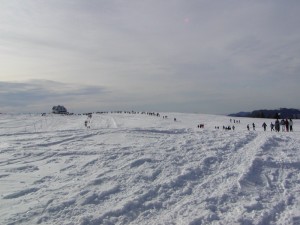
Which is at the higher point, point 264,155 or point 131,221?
point 264,155

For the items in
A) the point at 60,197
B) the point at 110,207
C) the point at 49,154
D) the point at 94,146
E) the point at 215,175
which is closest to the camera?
the point at 110,207

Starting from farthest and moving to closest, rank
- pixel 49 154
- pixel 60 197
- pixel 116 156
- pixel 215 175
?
1. pixel 49 154
2. pixel 116 156
3. pixel 215 175
4. pixel 60 197

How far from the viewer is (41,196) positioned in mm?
10789

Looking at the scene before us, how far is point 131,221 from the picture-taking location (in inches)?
358

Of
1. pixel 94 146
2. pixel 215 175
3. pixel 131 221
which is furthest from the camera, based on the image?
pixel 94 146

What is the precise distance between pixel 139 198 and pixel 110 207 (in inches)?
34.2

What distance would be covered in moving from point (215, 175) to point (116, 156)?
479cm

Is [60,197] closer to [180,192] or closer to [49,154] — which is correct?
[180,192]

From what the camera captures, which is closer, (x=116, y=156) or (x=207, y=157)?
(x=207, y=157)

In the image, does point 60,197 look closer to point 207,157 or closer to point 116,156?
point 116,156

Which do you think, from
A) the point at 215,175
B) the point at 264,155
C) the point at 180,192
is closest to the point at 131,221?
the point at 180,192

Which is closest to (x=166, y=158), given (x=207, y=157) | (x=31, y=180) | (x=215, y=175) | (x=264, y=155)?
(x=207, y=157)

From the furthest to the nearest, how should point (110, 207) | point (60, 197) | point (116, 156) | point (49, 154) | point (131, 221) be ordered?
point (49, 154), point (116, 156), point (60, 197), point (110, 207), point (131, 221)

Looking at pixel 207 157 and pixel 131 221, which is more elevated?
pixel 207 157
